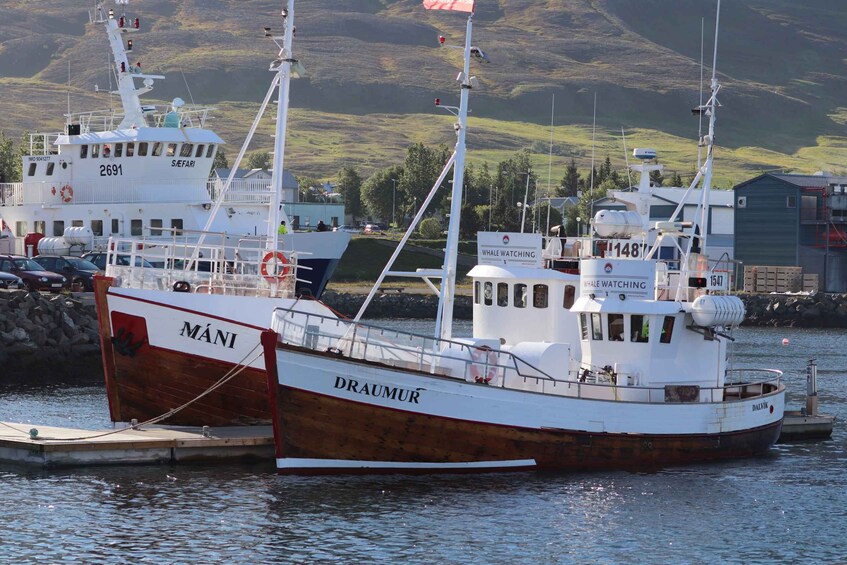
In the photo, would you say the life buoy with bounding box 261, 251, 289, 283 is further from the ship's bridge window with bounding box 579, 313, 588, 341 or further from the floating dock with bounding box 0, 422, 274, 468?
the ship's bridge window with bounding box 579, 313, 588, 341

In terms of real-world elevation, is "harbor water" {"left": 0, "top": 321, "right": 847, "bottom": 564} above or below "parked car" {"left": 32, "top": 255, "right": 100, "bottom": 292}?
below

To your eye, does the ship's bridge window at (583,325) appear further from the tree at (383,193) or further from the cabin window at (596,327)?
the tree at (383,193)

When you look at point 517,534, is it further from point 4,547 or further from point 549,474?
point 4,547

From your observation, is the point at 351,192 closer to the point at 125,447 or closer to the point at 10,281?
the point at 10,281

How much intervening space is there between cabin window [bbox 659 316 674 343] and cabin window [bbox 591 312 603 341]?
135 cm

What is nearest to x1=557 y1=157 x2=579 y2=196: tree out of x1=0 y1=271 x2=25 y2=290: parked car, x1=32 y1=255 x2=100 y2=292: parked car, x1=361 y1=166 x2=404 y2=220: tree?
x1=361 y1=166 x2=404 y2=220: tree

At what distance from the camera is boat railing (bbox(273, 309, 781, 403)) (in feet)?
87.8

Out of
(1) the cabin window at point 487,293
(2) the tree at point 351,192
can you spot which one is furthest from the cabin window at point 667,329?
(2) the tree at point 351,192

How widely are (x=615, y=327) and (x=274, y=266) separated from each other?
779 cm

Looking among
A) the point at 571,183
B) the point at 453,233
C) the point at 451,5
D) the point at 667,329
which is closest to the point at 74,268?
the point at 453,233

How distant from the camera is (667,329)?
30.4 m

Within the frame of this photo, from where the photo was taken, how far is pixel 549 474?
28297 millimetres

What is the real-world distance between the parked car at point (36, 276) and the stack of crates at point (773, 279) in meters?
52.1

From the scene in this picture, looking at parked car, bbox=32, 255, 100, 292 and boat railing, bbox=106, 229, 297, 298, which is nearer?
boat railing, bbox=106, 229, 297, 298
